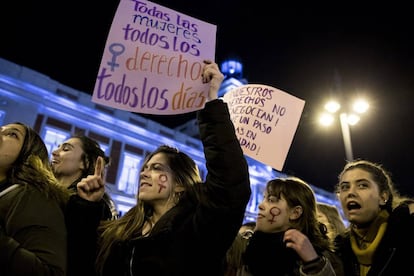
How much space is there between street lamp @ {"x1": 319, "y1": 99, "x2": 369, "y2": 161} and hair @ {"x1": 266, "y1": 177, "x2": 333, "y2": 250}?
20.4 feet

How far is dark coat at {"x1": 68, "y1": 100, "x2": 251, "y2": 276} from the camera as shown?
191 cm

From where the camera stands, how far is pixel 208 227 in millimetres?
1917

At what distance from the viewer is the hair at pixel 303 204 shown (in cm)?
278

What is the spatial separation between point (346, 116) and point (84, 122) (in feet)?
49.3

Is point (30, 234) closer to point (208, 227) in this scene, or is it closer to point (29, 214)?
point (29, 214)

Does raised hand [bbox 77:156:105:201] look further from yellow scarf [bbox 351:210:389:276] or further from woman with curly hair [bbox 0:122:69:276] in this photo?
yellow scarf [bbox 351:210:389:276]

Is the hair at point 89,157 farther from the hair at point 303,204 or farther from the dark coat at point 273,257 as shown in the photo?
the hair at point 303,204

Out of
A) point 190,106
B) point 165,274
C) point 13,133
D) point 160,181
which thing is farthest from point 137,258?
point 13,133

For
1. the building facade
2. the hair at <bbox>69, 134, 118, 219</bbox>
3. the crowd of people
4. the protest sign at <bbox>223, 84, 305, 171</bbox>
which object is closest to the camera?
the crowd of people

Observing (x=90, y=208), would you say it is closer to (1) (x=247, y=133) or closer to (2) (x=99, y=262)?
(2) (x=99, y=262)

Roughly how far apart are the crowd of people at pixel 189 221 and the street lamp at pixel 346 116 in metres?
5.96

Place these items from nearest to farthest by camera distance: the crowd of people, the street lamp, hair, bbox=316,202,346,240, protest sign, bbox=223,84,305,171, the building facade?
the crowd of people → protest sign, bbox=223,84,305,171 → hair, bbox=316,202,346,240 → the street lamp → the building facade

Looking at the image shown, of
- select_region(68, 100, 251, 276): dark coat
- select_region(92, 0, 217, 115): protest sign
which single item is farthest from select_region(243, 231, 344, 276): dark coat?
select_region(92, 0, 217, 115): protest sign

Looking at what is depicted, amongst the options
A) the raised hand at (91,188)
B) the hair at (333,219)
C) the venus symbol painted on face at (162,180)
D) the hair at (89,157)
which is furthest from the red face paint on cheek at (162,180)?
the hair at (333,219)
